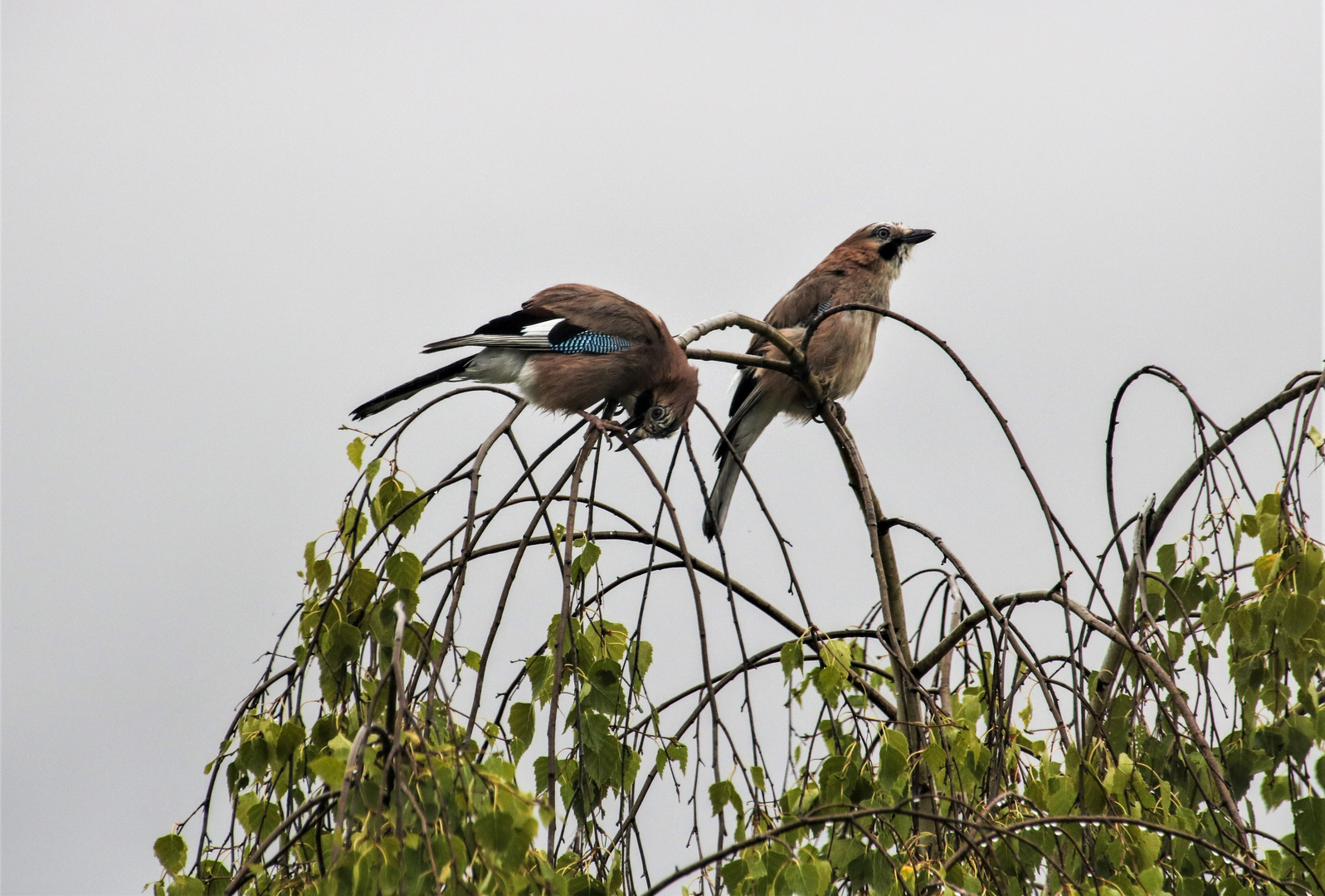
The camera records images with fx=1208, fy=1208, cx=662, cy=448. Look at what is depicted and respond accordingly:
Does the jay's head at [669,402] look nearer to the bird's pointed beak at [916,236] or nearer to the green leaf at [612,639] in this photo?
the green leaf at [612,639]

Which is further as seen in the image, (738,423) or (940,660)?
(738,423)

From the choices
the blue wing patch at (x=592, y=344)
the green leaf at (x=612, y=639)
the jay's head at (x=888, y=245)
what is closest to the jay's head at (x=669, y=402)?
the blue wing patch at (x=592, y=344)

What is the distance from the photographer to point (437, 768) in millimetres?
1824

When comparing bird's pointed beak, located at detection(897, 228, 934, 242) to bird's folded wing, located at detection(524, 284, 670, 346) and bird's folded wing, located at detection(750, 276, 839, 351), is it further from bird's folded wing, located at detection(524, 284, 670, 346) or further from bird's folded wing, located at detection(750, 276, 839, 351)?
bird's folded wing, located at detection(524, 284, 670, 346)

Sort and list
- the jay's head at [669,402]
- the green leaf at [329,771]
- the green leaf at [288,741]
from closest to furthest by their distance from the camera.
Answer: the green leaf at [329,771] → the green leaf at [288,741] → the jay's head at [669,402]

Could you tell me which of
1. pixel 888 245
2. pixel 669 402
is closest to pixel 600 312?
pixel 669 402

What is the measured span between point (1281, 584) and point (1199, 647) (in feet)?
2.88

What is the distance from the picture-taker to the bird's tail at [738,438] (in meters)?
5.19

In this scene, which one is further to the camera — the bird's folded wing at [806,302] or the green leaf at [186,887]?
the bird's folded wing at [806,302]

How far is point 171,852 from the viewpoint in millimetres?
2672

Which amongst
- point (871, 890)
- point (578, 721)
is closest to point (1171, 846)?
point (871, 890)

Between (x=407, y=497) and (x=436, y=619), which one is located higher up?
(x=407, y=497)

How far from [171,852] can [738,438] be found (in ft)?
11.9

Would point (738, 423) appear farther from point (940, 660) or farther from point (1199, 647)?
point (1199, 647)
